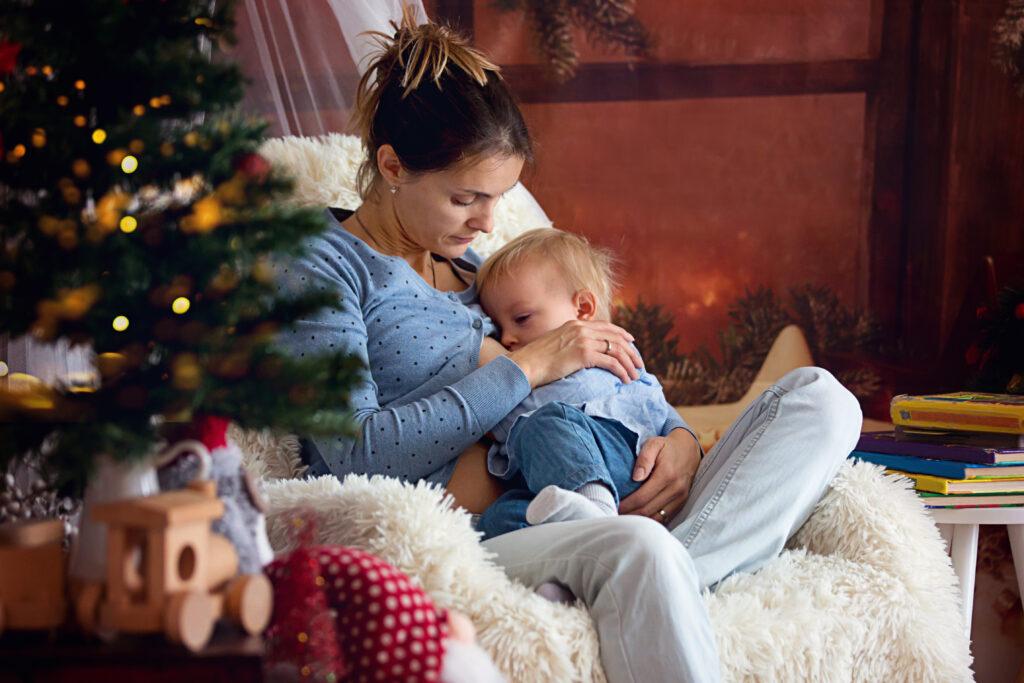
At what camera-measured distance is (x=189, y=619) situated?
75 centimetres

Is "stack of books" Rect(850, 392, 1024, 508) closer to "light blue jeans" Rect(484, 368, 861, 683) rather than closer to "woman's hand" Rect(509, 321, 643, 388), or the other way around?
"light blue jeans" Rect(484, 368, 861, 683)

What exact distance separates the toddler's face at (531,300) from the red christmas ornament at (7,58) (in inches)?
38.6

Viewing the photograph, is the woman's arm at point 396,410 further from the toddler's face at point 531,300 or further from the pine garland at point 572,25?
the pine garland at point 572,25

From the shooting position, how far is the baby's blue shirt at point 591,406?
1605mm

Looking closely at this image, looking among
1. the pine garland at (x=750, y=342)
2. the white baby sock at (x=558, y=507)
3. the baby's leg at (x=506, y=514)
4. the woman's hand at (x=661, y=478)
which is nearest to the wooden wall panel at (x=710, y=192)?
the pine garland at (x=750, y=342)

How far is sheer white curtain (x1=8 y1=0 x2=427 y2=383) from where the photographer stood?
2.14 m

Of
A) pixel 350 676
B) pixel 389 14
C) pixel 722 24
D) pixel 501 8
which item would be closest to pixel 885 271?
pixel 722 24

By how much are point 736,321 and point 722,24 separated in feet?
2.73

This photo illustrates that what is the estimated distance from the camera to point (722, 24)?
2.96 meters

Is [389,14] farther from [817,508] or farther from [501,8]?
[817,508]

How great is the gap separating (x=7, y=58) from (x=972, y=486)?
1.55 m

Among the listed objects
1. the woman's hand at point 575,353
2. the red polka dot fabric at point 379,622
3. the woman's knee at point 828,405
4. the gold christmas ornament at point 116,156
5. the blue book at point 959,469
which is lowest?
the blue book at point 959,469

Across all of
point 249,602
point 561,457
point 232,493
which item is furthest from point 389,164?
point 249,602

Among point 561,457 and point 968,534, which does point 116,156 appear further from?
point 968,534
